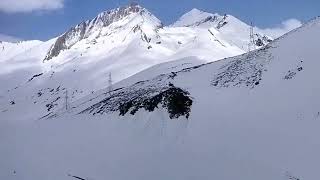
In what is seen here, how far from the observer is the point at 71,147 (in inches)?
2176

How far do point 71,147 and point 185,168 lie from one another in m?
17.3

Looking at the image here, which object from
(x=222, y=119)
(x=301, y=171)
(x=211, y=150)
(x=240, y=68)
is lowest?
(x=301, y=171)

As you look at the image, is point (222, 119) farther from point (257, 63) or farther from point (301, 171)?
point (257, 63)

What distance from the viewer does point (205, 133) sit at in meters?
49.7

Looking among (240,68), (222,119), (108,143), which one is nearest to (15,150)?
(108,143)

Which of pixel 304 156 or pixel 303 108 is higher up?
pixel 303 108

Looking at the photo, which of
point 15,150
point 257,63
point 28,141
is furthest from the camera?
point 257,63

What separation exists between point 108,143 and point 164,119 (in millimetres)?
6890

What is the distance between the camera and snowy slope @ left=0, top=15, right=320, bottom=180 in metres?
41.9

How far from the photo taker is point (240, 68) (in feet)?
240

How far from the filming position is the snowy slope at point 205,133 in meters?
41.9

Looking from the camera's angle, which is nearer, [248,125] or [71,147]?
[248,125]

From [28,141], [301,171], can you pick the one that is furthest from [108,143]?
[301,171]

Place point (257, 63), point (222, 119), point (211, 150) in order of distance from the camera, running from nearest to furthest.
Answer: point (211, 150), point (222, 119), point (257, 63)
